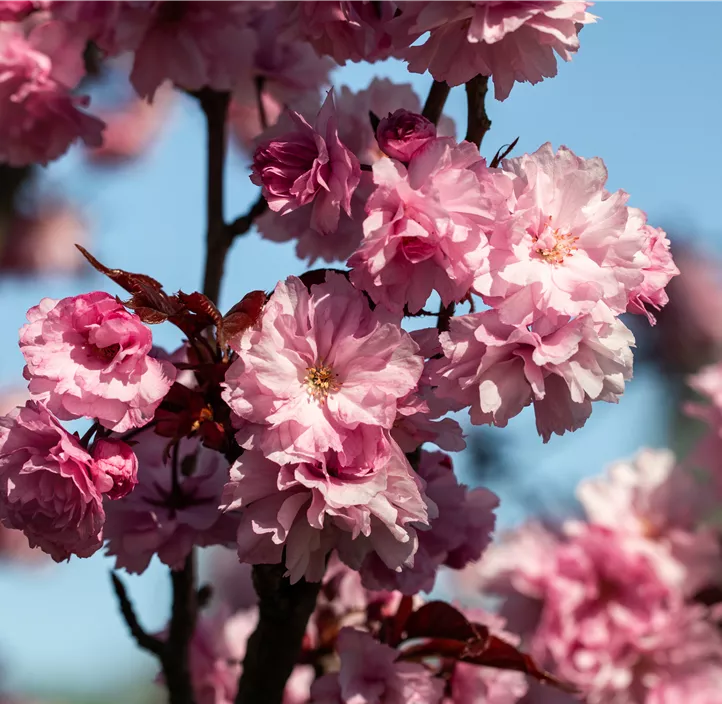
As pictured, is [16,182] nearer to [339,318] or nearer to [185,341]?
[185,341]

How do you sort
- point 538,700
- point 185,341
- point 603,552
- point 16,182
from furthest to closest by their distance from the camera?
point 16,182 → point 603,552 → point 538,700 → point 185,341

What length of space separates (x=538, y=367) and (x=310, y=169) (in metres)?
0.22

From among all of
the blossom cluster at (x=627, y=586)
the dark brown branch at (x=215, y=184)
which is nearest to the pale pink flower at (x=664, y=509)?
the blossom cluster at (x=627, y=586)

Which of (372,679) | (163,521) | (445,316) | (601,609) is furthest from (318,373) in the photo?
(601,609)

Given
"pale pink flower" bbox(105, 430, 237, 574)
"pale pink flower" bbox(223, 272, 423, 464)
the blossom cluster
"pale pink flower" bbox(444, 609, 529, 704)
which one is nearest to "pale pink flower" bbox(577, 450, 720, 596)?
the blossom cluster

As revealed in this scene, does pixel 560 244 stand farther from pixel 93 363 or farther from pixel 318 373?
pixel 93 363

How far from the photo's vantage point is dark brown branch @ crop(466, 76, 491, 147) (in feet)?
2.49

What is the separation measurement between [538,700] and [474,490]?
0.39 m

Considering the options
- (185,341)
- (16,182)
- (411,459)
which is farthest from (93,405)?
(16,182)

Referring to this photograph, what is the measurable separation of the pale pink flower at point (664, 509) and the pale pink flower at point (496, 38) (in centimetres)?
98

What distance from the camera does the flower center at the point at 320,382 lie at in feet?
2.20

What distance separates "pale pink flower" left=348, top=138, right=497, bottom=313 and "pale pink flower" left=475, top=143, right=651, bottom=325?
0.02m

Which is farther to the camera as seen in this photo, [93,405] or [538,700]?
[538,700]

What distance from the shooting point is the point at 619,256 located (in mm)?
671
